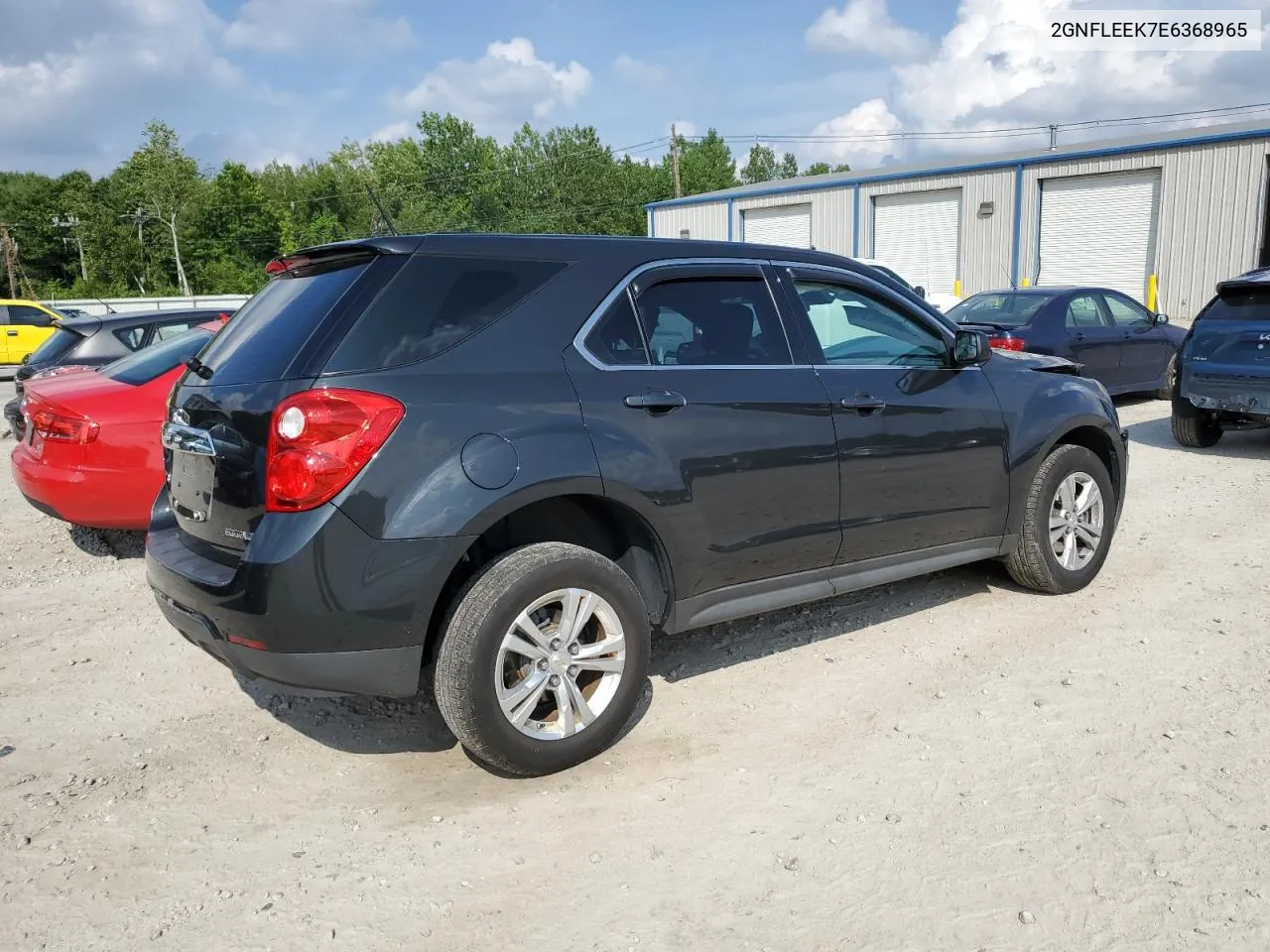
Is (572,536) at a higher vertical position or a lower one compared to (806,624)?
higher

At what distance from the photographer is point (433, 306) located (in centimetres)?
339

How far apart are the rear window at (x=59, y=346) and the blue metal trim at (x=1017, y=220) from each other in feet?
84.2

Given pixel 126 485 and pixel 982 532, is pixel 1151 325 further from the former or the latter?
pixel 126 485

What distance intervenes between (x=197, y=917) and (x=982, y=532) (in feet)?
12.2

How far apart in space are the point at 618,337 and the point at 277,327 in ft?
3.97

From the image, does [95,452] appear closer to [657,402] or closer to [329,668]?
[329,668]

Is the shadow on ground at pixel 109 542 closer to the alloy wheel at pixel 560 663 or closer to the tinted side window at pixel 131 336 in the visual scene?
the tinted side window at pixel 131 336

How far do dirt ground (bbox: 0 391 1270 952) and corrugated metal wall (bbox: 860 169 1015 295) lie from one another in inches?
1062

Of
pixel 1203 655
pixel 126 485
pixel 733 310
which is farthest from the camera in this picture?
pixel 126 485

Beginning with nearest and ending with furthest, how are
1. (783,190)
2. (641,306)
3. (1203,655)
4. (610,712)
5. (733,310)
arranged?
(610,712) → (641,306) → (733,310) → (1203,655) → (783,190)

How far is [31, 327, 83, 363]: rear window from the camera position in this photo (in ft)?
32.3

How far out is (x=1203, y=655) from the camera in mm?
4445

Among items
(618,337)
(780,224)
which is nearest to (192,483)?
(618,337)

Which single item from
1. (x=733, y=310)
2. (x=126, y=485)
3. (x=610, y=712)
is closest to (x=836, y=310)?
(x=733, y=310)
